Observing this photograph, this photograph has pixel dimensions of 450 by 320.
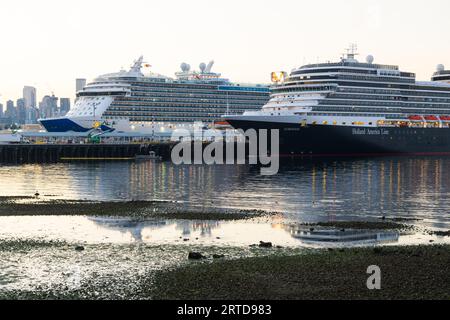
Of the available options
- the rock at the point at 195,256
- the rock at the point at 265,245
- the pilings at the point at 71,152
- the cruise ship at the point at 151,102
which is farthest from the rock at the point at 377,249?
the cruise ship at the point at 151,102

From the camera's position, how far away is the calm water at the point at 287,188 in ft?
156

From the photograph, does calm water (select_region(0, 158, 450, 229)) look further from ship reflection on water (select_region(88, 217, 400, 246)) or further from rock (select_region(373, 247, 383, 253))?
rock (select_region(373, 247, 383, 253))

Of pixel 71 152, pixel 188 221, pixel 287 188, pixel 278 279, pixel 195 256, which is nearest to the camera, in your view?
pixel 278 279

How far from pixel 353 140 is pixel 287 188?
53140 mm

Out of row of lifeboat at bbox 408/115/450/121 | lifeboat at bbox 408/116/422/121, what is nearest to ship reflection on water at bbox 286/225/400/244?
lifeboat at bbox 408/116/422/121

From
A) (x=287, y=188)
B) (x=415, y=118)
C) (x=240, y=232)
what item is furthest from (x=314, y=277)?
(x=415, y=118)

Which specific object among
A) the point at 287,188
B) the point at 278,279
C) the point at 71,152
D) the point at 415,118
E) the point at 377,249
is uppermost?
the point at 415,118

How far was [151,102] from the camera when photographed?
157875 mm

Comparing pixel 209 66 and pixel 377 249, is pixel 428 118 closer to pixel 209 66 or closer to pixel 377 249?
pixel 209 66
